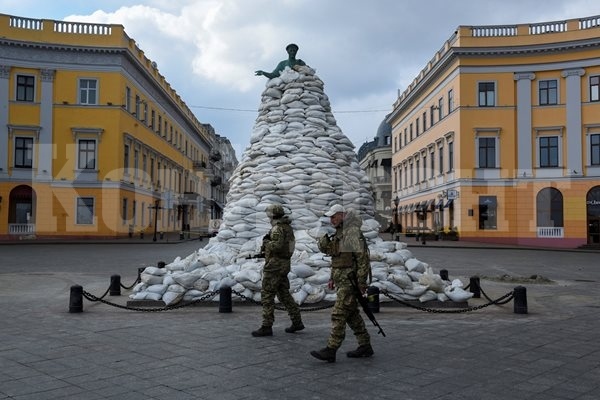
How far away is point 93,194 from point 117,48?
8647mm

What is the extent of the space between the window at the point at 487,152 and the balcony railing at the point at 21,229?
25.9 metres

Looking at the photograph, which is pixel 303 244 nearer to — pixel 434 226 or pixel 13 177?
pixel 13 177

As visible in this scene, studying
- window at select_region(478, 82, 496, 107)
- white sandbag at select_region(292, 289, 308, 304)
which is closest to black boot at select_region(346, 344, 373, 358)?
white sandbag at select_region(292, 289, 308, 304)

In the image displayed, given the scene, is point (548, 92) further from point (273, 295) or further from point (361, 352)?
point (361, 352)

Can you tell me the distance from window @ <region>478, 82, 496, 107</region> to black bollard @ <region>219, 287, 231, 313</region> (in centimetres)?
2870

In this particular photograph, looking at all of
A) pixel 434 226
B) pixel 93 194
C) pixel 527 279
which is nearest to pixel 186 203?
pixel 93 194

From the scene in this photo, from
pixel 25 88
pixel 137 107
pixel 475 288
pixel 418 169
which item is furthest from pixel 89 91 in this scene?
pixel 475 288

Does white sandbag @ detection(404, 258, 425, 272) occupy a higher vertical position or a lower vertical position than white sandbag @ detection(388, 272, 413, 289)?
higher

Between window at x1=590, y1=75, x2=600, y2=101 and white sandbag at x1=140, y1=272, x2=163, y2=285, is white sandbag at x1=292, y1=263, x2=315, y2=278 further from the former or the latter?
window at x1=590, y1=75, x2=600, y2=101

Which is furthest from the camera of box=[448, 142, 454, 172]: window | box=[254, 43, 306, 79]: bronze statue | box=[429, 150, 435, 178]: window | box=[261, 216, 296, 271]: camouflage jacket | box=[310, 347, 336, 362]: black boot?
box=[429, 150, 435, 178]: window

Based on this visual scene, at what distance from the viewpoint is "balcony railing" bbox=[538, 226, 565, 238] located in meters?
31.9

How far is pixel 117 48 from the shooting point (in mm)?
33031

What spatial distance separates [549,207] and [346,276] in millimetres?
30087

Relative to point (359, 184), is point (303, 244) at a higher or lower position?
lower
